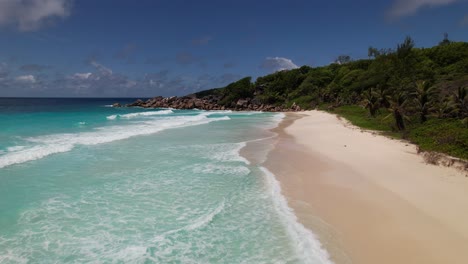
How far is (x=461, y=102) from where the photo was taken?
2100cm

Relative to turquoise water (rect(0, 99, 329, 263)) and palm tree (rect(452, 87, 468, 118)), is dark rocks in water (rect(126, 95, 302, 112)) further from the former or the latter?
turquoise water (rect(0, 99, 329, 263))

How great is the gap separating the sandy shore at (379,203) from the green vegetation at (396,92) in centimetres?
389

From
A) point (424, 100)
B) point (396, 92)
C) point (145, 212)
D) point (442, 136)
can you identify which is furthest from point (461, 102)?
point (145, 212)

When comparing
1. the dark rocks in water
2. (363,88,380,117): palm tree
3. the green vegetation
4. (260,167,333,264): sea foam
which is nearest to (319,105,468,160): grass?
the green vegetation

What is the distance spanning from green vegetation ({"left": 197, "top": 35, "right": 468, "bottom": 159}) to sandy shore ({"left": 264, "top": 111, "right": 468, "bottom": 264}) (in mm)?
3887

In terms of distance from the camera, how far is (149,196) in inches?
421

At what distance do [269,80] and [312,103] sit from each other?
27.1m

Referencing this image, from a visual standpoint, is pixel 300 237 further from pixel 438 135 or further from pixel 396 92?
pixel 396 92

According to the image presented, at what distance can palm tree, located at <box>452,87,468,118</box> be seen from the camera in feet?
67.8

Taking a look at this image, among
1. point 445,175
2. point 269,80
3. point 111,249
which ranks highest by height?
point 269,80

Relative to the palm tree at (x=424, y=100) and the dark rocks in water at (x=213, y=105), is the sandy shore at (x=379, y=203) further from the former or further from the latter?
the dark rocks in water at (x=213, y=105)

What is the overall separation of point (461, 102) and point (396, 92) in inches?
642

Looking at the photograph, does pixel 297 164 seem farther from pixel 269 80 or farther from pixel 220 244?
pixel 269 80

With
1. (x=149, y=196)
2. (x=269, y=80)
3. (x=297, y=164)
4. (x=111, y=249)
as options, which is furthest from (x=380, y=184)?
(x=269, y=80)
